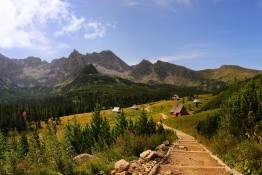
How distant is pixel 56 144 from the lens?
14742 millimetres

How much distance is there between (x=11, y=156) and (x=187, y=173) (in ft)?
23.0

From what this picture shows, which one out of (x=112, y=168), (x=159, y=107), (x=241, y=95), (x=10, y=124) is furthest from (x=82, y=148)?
(x=159, y=107)

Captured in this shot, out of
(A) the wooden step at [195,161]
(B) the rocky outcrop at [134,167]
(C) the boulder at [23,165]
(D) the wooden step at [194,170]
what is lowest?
(A) the wooden step at [195,161]

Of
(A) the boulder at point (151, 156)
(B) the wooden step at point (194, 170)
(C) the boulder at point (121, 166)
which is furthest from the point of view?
(A) the boulder at point (151, 156)

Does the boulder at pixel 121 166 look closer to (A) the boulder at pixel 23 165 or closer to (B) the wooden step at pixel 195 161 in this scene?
(A) the boulder at pixel 23 165

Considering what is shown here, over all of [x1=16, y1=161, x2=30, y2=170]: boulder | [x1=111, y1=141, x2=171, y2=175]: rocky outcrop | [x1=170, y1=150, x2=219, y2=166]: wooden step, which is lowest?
[x1=170, y1=150, x2=219, y2=166]: wooden step

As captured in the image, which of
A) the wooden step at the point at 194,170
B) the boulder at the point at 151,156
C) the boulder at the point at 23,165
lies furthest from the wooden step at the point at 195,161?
the boulder at the point at 23,165

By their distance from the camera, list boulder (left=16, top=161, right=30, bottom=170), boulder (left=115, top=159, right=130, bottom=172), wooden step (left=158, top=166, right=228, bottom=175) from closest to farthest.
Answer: boulder (left=16, top=161, right=30, bottom=170)
boulder (left=115, top=159, right=130, bottom=172)
wooden step (left=158, top=166, right=228, bottom=175)

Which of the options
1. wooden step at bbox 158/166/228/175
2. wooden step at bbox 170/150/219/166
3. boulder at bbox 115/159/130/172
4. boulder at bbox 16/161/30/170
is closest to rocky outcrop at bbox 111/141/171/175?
boulder at bbox 115/159/130/172

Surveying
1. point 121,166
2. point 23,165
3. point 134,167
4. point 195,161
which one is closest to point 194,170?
point 134,167

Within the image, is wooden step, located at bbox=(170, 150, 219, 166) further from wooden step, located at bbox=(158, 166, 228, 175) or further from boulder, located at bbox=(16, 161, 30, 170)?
boulder, located at bbox=(16, 161, 30, 170)

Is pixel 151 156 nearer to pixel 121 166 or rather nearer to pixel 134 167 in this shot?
pixel 134 167

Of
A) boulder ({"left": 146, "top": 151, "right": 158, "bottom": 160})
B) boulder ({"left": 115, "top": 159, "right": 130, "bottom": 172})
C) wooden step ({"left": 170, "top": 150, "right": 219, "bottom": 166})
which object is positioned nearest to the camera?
boulder ({"left": 115, "top": 159, "right": 130, "bottom": 172})

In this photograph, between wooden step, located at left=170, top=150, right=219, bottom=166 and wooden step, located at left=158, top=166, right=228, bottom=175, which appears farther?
wooden step, located at left=170, top=150, right=219, bottom=166
